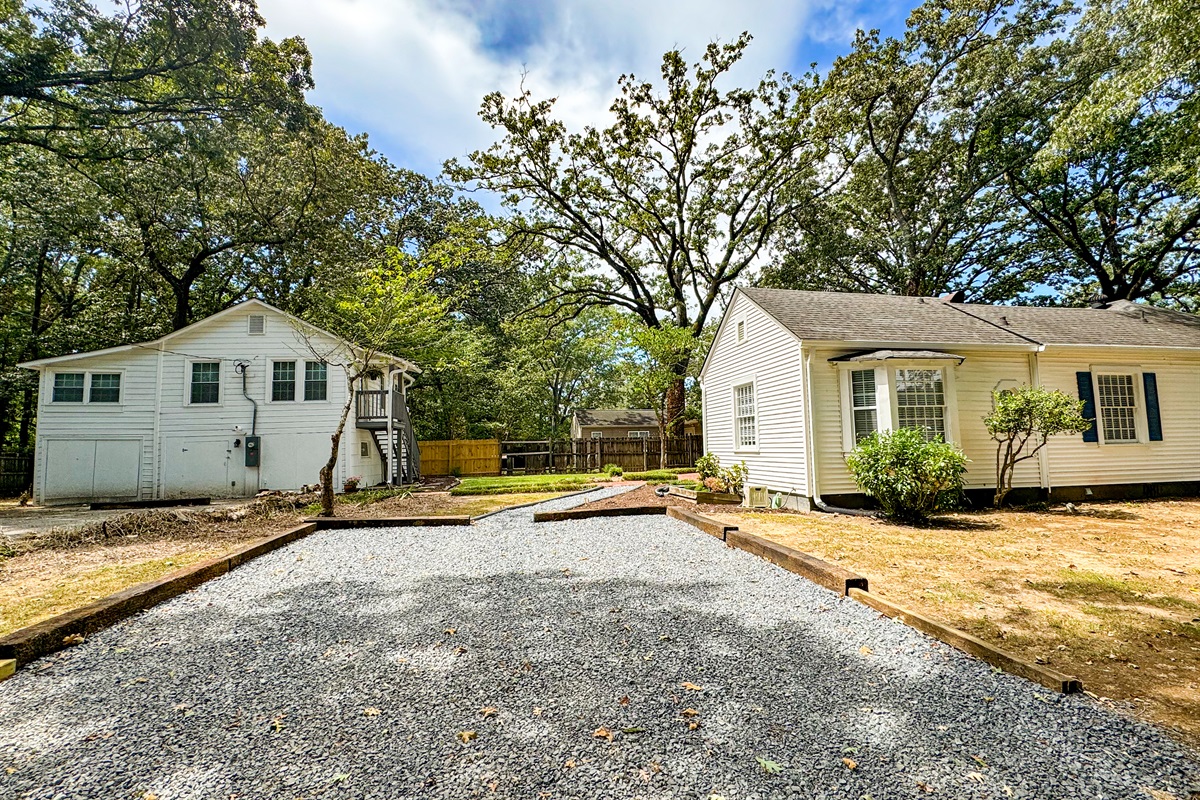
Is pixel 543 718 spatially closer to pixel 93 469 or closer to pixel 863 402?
pixel 863 402

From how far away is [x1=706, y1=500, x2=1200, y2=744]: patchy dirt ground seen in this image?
2.99 m

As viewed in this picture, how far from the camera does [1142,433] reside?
10.2 metres

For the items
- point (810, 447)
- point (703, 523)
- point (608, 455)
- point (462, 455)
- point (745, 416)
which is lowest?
point (703, 523)

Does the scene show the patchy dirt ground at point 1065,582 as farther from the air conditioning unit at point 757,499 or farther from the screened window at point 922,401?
the screened window at point 922,401

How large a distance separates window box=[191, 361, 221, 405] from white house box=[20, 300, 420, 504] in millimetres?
28

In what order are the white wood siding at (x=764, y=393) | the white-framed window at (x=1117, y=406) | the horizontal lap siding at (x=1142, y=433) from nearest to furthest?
the white wood siding at (x=764, y=393) → the horizontal lap siding at (x=1142, y=433) → the white-framed window at (x=1117, y=406)

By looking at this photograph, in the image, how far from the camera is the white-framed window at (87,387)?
13.5 meters

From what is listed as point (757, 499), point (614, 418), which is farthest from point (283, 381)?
point (614, 418)

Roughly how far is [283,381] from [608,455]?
12028 mm

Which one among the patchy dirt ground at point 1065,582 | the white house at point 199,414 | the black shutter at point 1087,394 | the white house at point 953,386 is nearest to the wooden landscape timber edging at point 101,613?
the patchy dirt ground at point 1065,582

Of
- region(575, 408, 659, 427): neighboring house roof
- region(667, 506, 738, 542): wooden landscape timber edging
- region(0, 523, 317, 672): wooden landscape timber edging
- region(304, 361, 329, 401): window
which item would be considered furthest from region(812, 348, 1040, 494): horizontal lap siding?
region(575, 408, 659, 427): neighboring house roof

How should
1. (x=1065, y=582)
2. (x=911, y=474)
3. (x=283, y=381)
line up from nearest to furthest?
1. (x=1065, y=582)
2. (x=911, y=474)
3. (x=283, y=381)

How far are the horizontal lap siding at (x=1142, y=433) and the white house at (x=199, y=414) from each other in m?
15.6

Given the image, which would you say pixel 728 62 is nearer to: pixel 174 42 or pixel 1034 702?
pixel 174 42
